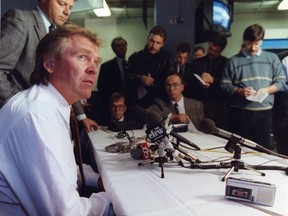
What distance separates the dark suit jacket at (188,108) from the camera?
2.57 meters

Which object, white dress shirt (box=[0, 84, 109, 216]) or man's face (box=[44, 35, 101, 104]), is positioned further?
man's face (box=[44, 35, 101, 104])

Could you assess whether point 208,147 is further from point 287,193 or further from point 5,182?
point 5,182

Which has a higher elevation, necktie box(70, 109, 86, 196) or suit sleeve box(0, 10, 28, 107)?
suit sleeve box(0, 10, 28, 107)

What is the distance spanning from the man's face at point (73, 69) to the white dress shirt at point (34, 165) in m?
0.18

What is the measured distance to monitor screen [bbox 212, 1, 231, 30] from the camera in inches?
168

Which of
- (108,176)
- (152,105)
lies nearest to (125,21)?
(152,105)

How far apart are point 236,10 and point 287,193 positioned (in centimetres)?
745

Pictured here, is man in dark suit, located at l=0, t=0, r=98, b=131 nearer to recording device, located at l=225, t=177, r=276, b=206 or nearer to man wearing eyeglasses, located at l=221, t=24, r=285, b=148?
recording device, located at l=225, t=177, r=276, b=206

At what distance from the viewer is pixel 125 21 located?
764 cm

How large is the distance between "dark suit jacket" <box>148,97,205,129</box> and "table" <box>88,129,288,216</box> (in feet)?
3.75

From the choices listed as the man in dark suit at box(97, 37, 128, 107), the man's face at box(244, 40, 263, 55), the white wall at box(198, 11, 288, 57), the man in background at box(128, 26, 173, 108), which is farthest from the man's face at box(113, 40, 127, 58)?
the white wall at box(198, 11, 288, 57)

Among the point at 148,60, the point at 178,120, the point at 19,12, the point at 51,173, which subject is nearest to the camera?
the point at 51,173

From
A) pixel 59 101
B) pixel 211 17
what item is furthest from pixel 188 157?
pixel 211 17

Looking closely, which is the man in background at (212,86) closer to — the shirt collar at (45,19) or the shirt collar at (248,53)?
the shirt collar at (248,53)
